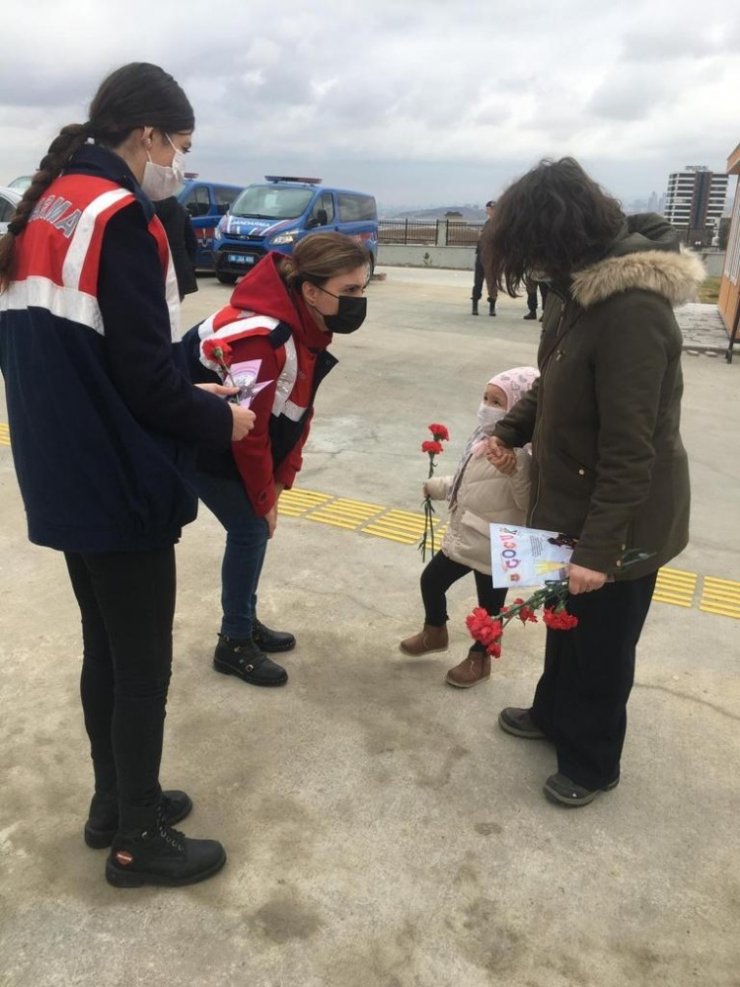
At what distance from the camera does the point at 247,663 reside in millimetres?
2986

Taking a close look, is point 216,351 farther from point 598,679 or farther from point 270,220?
point 270,220

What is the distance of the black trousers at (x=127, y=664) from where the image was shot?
181 centimetres

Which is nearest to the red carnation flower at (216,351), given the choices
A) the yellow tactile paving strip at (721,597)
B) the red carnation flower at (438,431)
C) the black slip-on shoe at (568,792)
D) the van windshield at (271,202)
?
the red carnation flower at (438,431)

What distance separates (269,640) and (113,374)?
1757mm

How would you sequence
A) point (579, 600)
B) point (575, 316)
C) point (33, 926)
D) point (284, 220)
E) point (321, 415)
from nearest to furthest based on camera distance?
1. point (33, 926)
2. point (575, 316)
3. point (579, 600)
4. point (321, 415)
5. point (284, 220)

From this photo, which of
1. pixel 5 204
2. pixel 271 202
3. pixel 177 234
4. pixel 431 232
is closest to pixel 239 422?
pixel 177 234

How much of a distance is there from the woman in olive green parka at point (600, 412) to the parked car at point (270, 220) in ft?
39.4

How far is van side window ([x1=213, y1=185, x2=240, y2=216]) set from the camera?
1652cm

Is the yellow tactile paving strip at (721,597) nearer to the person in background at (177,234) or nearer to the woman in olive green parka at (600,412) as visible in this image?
the woman in olive green parka at (600,412)

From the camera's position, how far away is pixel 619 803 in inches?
96.7

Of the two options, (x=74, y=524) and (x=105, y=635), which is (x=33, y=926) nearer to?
(x=105, y=635)

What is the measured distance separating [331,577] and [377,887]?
187cm

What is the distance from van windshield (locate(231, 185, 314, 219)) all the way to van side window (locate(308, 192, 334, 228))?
0.20 metres

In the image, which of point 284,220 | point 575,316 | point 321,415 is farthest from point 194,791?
point 284,220
